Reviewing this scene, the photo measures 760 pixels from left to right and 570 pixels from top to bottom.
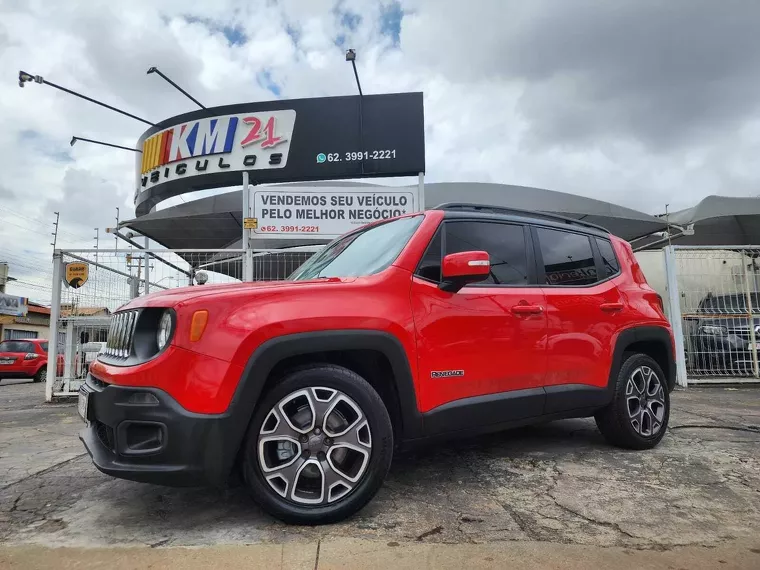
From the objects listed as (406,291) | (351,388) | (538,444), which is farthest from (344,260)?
(538,444)

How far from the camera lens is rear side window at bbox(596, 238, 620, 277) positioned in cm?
405

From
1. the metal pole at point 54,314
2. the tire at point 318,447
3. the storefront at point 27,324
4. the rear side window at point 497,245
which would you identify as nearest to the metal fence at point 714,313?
the rear side window at point 497,245

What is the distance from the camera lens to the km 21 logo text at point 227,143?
35.6 feet

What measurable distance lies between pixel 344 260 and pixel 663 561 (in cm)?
234

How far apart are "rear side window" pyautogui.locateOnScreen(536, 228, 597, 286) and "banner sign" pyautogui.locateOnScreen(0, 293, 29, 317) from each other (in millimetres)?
36927

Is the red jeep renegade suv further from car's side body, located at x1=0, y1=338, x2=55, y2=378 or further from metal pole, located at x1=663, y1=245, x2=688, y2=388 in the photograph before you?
car's side body, located at x1=0, y1=338, x2=55, y2=378

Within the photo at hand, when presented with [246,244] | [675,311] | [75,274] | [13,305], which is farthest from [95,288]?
[13,305]

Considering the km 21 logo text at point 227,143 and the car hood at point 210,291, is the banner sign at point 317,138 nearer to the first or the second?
the km 21 logo text at point 227,143

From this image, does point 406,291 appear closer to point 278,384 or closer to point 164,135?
point 278,384

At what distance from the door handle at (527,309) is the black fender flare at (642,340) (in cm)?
87

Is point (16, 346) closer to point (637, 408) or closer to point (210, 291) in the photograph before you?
point (210, 291)

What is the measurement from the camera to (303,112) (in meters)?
10.7

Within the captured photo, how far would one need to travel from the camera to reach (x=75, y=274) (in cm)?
721

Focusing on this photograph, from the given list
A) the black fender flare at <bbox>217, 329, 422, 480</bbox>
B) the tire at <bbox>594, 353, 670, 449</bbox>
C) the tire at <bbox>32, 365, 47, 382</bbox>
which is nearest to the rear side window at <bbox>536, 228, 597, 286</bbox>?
the tire at <bbox>594, 353, 670, 449</bbox>
